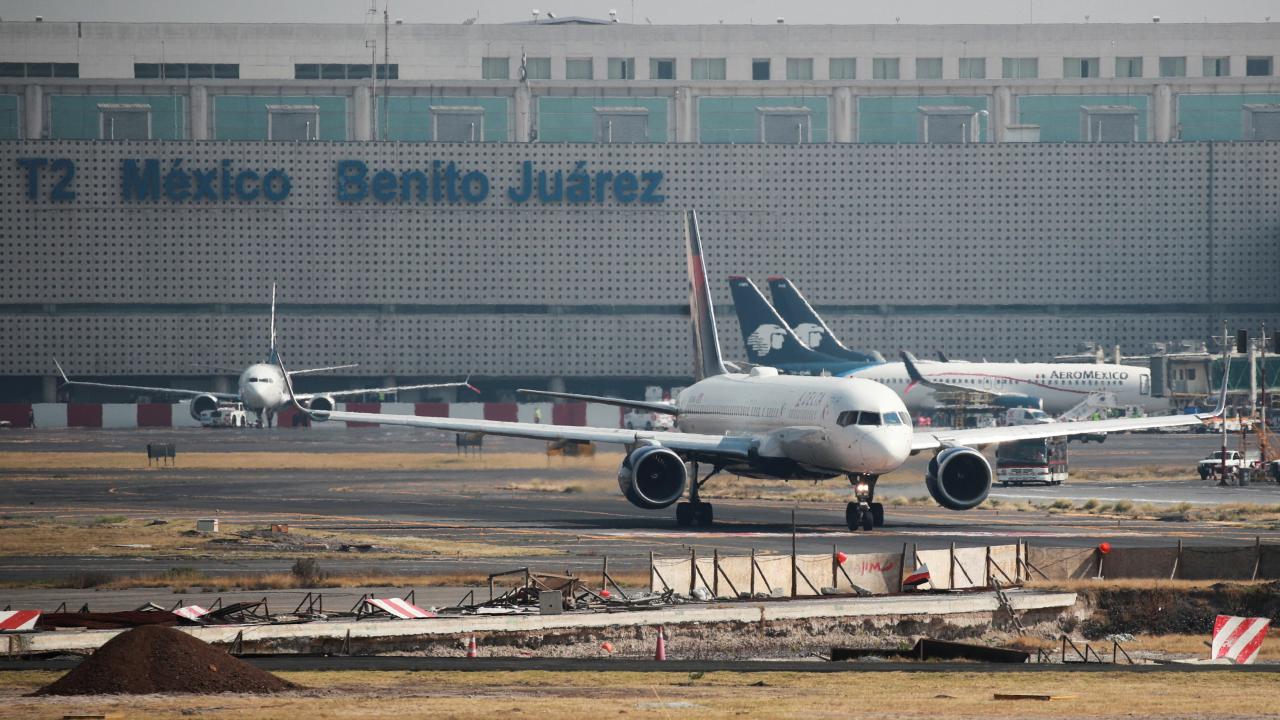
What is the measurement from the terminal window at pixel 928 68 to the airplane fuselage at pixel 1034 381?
59.3 meters

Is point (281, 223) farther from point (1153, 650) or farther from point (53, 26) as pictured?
point (1153, 650)

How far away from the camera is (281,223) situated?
157250mm

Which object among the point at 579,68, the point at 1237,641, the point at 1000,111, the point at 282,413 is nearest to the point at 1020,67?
the point at 1000,111

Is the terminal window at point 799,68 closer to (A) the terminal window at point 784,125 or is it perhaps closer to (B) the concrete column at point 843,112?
(B) the concrete column at point 843,112

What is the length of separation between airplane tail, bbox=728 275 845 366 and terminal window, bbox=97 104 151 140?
77.1m

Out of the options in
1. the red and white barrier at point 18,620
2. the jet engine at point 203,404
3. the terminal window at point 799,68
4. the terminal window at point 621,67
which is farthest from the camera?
the terminal window at point 621,67

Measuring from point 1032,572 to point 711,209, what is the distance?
392 feet

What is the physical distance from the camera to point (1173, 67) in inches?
6900

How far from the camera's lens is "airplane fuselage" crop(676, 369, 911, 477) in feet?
163

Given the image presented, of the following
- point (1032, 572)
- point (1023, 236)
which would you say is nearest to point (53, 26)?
point (1023, 236)

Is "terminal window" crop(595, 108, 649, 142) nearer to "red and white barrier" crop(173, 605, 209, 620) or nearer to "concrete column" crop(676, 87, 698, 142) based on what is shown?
"concrete column" crop(676, 87, 698, 142)

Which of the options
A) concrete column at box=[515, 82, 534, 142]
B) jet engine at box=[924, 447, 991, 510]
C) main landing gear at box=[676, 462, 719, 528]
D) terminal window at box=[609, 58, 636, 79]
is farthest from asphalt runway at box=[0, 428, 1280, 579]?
terminal window at box=[609, 58, 636, 79]

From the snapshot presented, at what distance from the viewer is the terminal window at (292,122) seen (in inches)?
6580

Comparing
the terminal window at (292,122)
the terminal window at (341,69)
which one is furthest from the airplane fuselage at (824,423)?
the terminal window at (341,69)
